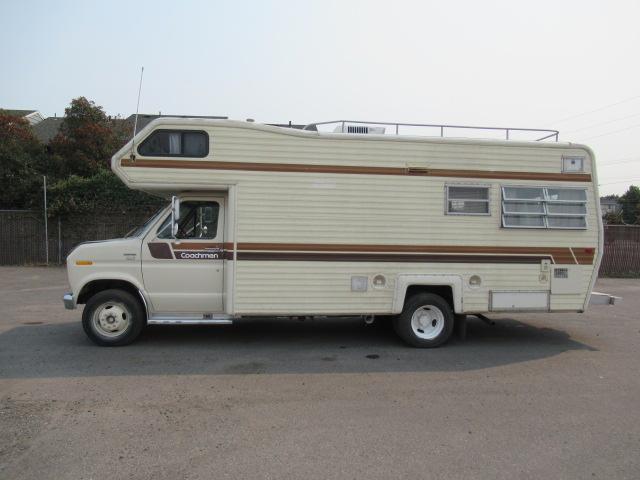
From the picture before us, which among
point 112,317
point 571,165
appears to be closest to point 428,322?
point 571,165

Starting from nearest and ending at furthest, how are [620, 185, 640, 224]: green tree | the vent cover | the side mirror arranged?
the side mirror
the vent cover
[620, 185, 640, 224]: green tree

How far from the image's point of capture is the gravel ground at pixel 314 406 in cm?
393

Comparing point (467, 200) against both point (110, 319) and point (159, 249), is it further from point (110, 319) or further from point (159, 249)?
point (110, 319)

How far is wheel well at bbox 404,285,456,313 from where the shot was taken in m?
7.55

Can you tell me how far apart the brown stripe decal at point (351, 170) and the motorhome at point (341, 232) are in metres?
0.02

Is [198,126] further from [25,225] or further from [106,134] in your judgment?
[106,134]

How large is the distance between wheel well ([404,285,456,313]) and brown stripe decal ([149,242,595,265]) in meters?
0.44

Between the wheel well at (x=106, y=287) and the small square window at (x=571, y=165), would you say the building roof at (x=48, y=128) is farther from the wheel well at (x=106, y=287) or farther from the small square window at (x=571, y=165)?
the small square window at (x=571, y=165)

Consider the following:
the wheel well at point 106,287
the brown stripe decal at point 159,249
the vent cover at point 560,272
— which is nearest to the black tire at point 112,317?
the wheel well at point 106,287

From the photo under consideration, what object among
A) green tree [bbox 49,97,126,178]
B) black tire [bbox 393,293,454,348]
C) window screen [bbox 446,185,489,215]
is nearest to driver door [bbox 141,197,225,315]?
black tire [bbox 393,293,454,348]

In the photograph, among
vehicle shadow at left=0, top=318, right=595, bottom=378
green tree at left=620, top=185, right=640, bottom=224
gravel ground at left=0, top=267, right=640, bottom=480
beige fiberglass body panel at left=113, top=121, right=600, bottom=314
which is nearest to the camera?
gravel ground at left=0, top=267, right=640, bottom=480

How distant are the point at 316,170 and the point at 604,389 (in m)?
4.42

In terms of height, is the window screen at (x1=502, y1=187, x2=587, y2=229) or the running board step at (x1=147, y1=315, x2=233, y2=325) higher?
the window screen at (x1=502, y1=187, x2=587, y2=229)

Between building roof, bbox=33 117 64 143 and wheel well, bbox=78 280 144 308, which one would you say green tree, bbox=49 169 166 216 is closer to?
wheel well, bbox=78 280 144 308
